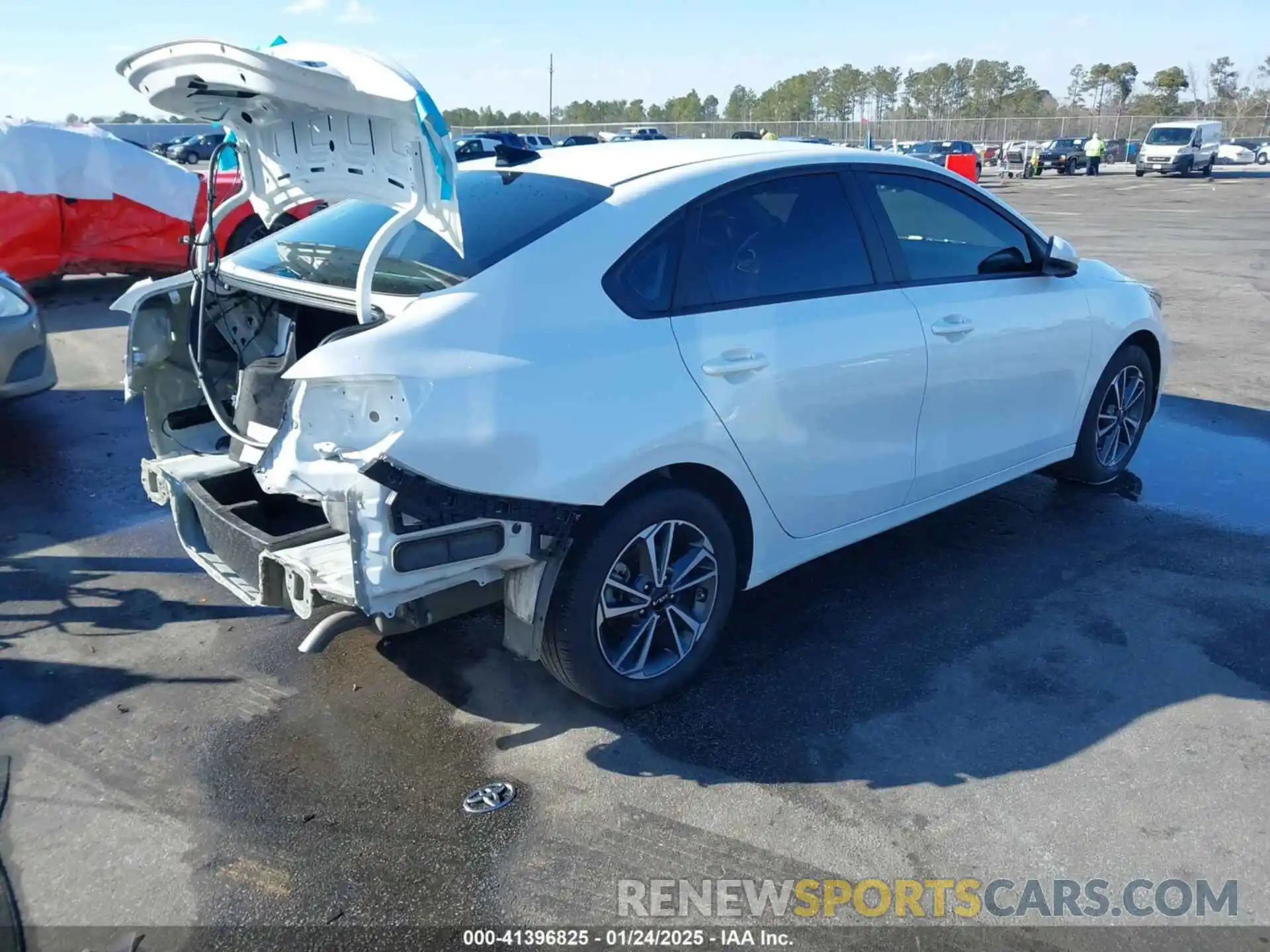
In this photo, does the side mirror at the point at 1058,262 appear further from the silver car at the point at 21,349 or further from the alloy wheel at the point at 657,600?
the silver car at the point at 21,349

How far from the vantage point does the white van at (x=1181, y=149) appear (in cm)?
4034

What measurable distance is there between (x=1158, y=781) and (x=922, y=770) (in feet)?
2.40

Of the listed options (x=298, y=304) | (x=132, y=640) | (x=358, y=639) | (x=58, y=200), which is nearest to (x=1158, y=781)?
(x=358, y=639)

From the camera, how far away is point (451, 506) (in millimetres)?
2934

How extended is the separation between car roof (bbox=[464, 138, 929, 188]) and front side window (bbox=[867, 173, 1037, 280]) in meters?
0.16

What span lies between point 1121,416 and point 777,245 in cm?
285

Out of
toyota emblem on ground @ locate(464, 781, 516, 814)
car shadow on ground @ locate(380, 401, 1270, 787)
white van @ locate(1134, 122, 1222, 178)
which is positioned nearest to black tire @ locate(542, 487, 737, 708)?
car shadow on ground @ locate(380, 401, 1270, 787)

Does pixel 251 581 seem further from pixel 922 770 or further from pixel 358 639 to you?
pixel 922 770

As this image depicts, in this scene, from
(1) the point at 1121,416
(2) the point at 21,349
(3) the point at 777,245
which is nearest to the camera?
(3) the point at 777,245

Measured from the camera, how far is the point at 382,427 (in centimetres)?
288

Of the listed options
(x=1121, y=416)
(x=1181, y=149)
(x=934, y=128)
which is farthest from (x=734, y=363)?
(x=934, y=128)

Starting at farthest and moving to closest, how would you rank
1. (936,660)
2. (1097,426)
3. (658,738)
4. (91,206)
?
(91,206) → (1097,426) → (936,660) → (658,738)

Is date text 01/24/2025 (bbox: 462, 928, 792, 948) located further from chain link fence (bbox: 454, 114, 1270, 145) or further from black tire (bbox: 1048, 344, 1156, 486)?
chain link fence (bbox: 454, 114, 1270, 145)

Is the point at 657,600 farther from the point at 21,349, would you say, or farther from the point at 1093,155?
the point at 1093,155
